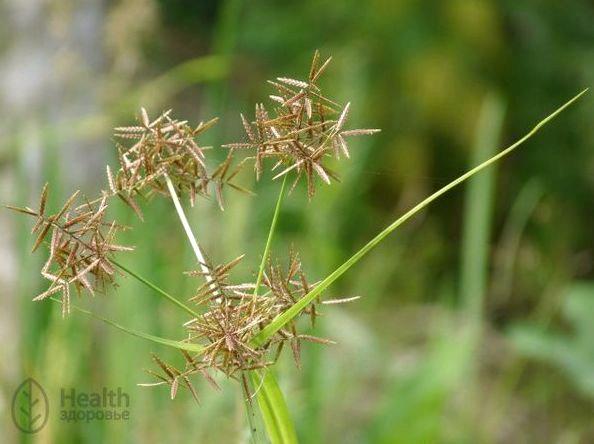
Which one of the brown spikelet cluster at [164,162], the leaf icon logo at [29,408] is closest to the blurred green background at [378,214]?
the leaf icon logo at [29,408]

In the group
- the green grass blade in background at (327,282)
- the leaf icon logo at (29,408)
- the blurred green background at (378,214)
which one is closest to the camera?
the green grass blade in background at (327,282)

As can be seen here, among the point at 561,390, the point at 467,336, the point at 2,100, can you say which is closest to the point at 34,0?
the point at 2,100

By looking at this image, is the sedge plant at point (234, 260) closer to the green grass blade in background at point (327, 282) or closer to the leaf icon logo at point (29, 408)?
the green grass blade in background at point (327, 282)

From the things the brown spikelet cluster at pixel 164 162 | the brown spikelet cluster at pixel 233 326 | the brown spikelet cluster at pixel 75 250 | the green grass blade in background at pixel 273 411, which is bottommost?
the green grass blade in background at pixel 273 411

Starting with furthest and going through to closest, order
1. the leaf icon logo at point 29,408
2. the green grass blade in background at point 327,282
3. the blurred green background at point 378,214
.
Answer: the blurred green background at point 378,214 → the leaf icon logo at point 29,408 → the green grass blade in background at point 327,282

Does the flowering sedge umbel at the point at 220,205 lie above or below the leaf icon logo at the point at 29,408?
above

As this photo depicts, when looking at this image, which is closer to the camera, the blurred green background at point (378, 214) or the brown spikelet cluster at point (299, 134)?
the brown spikelet cluster at point (299, 134)

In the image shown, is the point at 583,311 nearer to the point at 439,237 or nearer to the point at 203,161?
the point at 439,237

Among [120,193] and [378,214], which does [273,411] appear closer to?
[120,193]
